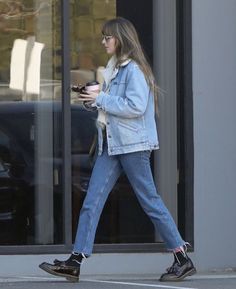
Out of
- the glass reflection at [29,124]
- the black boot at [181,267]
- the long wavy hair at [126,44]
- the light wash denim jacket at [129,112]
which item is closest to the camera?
the light wash denim jacket at [129,112]

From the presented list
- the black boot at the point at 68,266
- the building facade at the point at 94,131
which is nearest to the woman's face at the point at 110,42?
the building facade at the point at 94,131

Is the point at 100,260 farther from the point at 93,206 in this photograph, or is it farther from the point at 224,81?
the point at 224,81

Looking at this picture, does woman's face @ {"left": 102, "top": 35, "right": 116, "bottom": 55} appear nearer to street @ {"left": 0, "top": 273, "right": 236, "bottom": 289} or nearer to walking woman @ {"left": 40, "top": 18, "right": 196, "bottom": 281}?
walking woman @ {"left": 40, "top": 18, "right": 196, "bottom": 281}

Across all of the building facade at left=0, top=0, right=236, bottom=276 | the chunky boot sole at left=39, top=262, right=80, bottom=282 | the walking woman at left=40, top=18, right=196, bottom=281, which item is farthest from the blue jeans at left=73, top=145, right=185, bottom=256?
the building facade at left=0, top=0, right=236, bottom=276

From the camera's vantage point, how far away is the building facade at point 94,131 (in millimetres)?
7094

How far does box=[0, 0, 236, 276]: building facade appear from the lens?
→ 23.3 feet

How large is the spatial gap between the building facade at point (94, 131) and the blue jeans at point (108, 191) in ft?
2.62

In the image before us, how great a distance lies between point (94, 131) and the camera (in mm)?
7359

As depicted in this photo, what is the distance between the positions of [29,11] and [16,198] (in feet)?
4.84

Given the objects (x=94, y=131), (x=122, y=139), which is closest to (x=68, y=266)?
(x=122, y=139)

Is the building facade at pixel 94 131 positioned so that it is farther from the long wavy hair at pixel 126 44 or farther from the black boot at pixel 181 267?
the long wavy hair at pixel 126 44

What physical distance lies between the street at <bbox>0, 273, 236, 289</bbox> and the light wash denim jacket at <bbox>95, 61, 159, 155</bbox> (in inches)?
38.1

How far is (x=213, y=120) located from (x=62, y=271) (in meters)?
1.73

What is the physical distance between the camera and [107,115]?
6.25m
